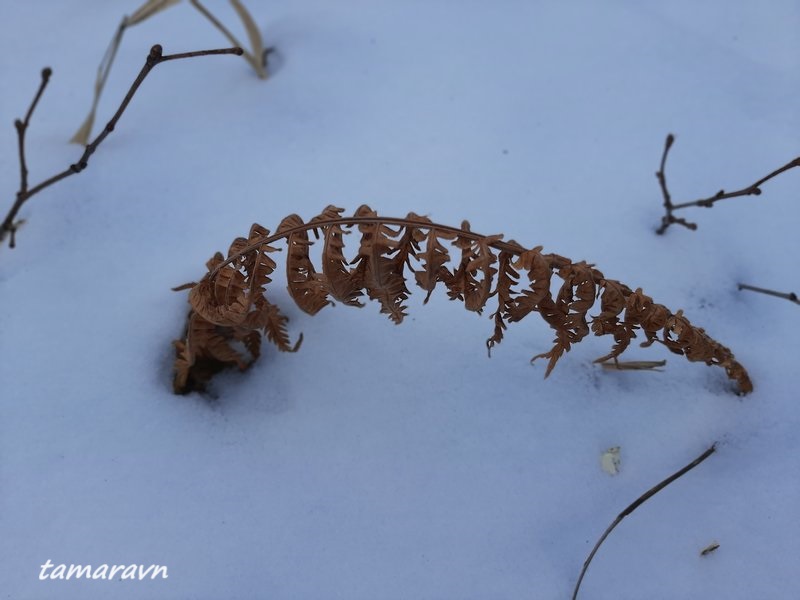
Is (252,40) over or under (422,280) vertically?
over

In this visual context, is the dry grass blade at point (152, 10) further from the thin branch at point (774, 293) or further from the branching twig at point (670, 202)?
the thin branch at point (774, 293)

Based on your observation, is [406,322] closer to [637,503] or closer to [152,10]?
[637,503]

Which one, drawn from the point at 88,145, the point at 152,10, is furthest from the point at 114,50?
the point at 88,145

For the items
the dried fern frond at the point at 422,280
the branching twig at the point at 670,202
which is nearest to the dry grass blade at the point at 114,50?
the dried fern frond at the point at 422,280

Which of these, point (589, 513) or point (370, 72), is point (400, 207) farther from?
point (589, 513)

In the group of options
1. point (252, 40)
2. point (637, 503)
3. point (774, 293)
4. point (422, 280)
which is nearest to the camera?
point (422, 280)

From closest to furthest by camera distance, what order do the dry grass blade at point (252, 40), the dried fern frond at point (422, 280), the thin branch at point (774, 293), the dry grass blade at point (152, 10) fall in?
1. the dried fern frond at point (422, 280)
2. the thin branch at point (774, 293)
3. the dry grass blade at point (152, 10)
4. the dry grass blade at point (252, 40)

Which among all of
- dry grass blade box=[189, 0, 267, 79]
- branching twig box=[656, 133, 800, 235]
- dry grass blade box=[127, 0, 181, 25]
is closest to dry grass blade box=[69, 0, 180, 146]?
dry grass blade box=[127, 0, 181, 25]
